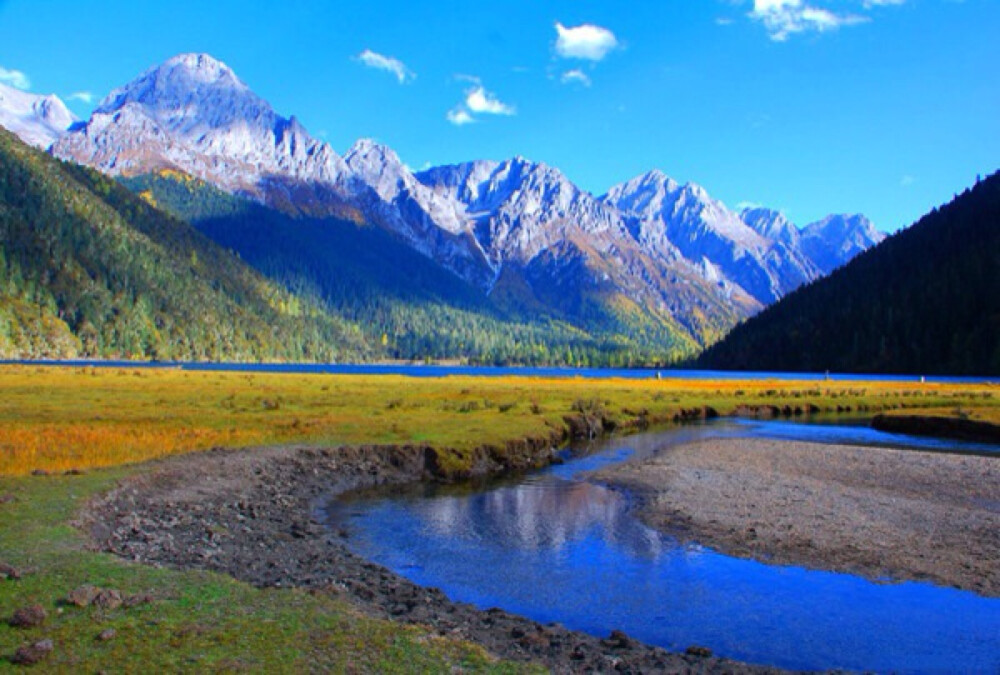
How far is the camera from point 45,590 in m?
12.0

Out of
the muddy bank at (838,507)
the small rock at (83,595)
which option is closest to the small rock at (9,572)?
the small rock at (83,595)

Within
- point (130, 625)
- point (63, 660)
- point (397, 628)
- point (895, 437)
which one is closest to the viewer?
point (63, 660)

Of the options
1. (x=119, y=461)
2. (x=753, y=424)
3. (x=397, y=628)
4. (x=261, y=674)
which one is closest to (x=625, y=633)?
(x=397, y=628)

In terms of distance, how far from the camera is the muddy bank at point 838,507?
19625 millimetres

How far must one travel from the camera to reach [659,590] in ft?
56.0

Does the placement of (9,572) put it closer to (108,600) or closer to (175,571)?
(108,600)

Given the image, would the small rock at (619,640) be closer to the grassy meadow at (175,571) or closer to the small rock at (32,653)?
the grassy meadow at (175,571)

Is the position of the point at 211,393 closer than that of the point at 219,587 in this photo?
No

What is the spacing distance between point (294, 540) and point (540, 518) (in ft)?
31.4

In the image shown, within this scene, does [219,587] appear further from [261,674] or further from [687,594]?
[687,594]

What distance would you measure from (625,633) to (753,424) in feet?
190

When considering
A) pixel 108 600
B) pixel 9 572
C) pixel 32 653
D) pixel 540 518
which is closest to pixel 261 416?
pixel 540 518

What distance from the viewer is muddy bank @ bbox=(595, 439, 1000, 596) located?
19625mm

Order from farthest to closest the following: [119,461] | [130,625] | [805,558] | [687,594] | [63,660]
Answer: [119,461] → [805,558] → [687,594] → [130,625] → [63,660]
